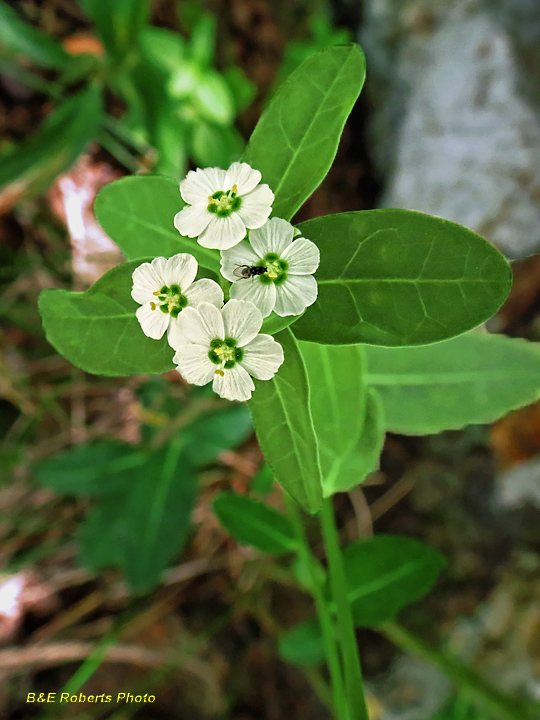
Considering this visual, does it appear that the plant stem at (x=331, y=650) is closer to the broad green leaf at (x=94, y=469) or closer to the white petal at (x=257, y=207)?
the white petal at (x=257, y=207)

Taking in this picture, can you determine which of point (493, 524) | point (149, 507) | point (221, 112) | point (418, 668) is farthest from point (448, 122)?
point (418, 668)

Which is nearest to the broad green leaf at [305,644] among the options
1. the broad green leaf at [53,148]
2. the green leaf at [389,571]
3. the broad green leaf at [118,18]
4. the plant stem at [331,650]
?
the green leaf at [389,571]

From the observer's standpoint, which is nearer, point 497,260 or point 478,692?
point 497,260

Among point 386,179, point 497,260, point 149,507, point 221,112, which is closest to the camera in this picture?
point 497,260

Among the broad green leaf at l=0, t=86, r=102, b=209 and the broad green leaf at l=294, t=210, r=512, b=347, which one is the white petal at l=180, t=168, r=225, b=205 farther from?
the broad green leaf at l=0, t=86, r=102, b=209

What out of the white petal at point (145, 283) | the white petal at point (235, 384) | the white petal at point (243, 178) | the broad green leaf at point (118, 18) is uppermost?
the broad green leaf at point (118, 18)

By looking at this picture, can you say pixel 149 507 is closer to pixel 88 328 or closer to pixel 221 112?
pixel 88 328

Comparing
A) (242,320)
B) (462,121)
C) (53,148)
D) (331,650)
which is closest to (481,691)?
(331,650)
